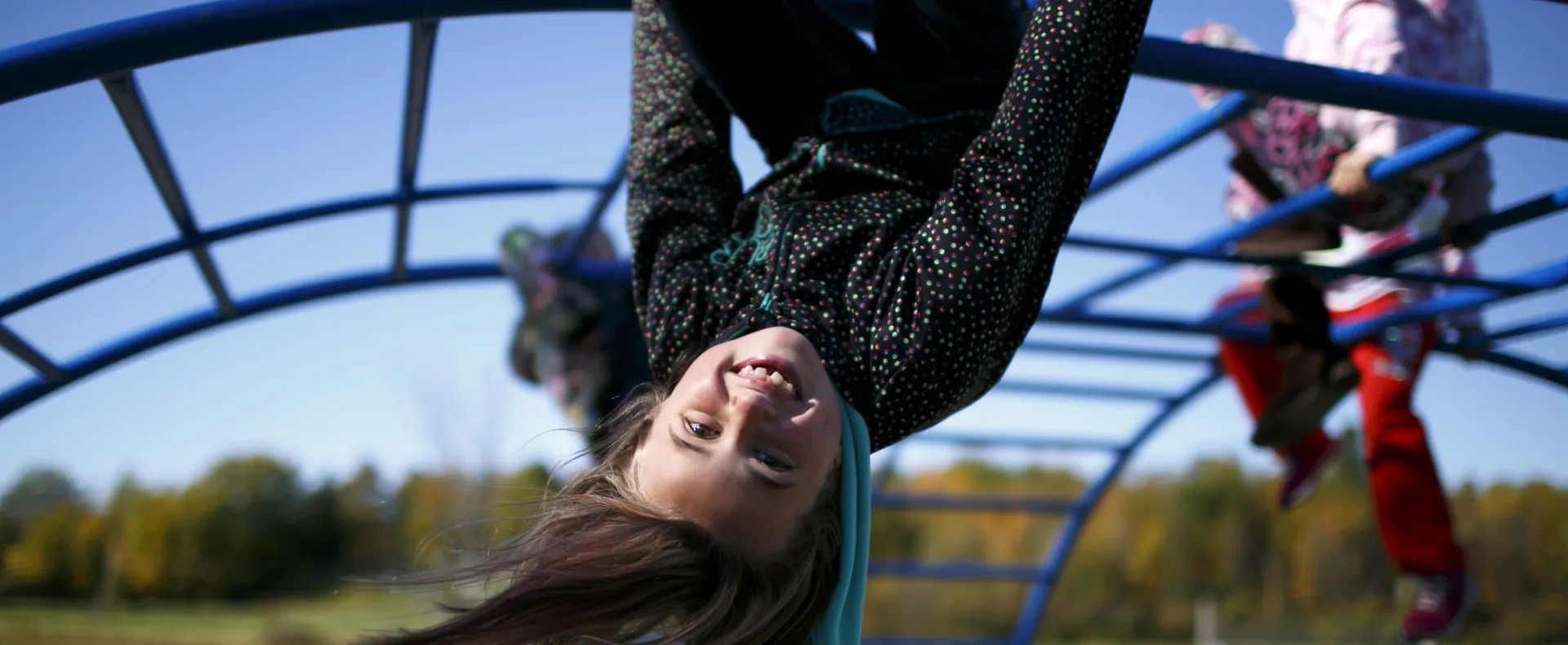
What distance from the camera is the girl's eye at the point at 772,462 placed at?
1.07 metres

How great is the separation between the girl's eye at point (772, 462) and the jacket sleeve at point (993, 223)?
14cm

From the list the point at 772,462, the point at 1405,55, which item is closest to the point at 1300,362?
the point at 1405,55

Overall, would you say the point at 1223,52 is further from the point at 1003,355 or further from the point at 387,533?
the point at 387,533

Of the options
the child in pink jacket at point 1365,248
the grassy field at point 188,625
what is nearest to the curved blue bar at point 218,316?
the child in pink jacket at point 1365,248

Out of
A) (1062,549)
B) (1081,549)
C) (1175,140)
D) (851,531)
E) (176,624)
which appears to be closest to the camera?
(851,531)

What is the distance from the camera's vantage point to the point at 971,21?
4.46ft

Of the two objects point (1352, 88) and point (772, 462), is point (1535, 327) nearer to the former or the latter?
point (1352, 88)

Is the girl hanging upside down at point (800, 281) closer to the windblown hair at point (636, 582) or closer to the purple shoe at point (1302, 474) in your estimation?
the windblown hair at point (636, 582)

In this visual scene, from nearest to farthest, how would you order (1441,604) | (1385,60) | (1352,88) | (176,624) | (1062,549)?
(1352,88)
(1385,60)
(1441,604)
(1062,549)
(176,624)

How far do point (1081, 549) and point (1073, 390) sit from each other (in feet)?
32.4

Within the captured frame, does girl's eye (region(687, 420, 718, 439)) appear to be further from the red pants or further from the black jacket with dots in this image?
the red pants

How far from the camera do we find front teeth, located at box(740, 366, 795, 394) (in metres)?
1.06

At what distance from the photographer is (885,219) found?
49.5 inches

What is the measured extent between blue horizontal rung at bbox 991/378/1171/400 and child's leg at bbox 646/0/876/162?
7.29ft
